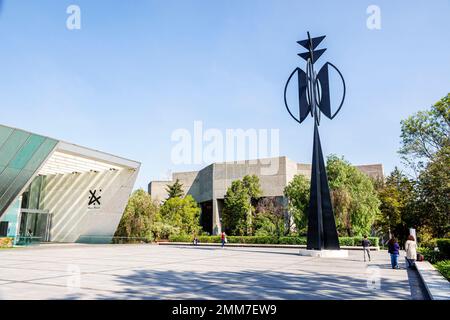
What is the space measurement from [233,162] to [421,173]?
3145cm

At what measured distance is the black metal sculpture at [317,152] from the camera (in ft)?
58.6

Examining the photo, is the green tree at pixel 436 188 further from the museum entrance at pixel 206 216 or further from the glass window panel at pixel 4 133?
the museum entrance at pixel 206 216

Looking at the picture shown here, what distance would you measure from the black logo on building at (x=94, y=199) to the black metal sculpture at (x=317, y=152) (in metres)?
19.4

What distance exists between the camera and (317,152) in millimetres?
18781

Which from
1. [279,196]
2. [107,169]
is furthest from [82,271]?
[279,196]

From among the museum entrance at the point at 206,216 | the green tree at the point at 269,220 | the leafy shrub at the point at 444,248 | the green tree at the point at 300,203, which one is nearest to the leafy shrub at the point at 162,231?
the green tree at the point at 269,220

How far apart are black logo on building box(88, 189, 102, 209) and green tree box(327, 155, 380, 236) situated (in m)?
20.1

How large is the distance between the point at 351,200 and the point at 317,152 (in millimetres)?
12681

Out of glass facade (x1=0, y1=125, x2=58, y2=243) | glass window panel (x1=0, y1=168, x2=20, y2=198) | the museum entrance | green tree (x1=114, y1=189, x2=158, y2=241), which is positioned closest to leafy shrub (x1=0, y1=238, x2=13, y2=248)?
glass facade (x1=0, y1=125, x2=58, y2=243)

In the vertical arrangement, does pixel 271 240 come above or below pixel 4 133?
below

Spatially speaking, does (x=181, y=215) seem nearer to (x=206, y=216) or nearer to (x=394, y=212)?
(x=206, y=216)

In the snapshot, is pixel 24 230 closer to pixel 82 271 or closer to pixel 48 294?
pixel 82 271

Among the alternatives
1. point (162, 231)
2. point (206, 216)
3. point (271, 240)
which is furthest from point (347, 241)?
point (206, 216)
